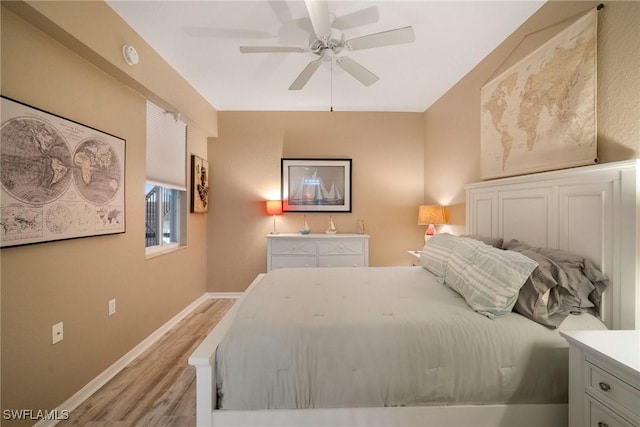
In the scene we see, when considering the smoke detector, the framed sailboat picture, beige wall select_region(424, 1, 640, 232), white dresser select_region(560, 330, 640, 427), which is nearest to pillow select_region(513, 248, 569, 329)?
white dresser select_region(560, 330, 640, 427)

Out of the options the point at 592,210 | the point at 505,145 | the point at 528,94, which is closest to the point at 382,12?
the point at 528,94

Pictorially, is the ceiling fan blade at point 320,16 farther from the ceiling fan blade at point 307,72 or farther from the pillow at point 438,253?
the pillow at point 438,253

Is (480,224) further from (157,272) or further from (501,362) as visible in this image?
(157,272)

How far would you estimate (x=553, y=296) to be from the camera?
1.32 meters

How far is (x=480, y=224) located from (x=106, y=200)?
3.21 meters

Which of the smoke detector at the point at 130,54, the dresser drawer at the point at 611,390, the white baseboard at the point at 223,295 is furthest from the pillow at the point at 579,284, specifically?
the white baseboard at the point at 223,295

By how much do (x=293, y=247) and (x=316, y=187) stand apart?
0.99 metres

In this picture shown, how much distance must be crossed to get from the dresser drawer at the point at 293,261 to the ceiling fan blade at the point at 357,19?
253 centimetres

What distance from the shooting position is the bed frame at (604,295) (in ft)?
3.93

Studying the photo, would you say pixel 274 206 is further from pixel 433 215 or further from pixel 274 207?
pixel 433 215

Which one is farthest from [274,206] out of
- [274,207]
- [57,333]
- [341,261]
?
[57,333]

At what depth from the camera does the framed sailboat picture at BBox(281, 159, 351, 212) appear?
380cm

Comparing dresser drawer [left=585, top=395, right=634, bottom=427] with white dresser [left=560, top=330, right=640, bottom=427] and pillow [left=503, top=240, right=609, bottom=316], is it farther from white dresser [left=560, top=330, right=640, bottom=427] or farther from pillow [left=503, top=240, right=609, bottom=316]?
pillow [left=503, top=240, right=609, bottom=316]

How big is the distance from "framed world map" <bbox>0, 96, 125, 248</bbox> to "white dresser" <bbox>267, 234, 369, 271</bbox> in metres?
1.82
